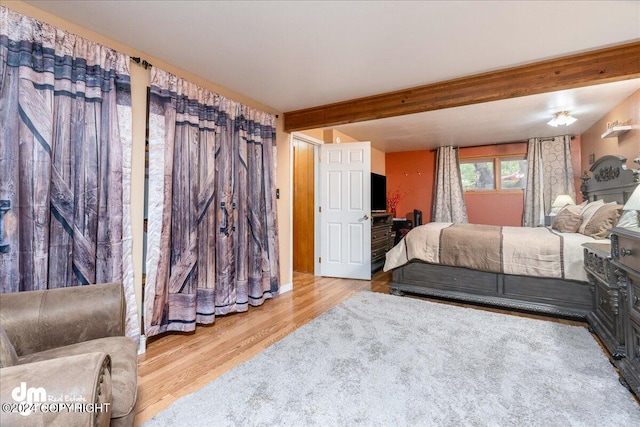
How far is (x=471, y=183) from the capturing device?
6227mm

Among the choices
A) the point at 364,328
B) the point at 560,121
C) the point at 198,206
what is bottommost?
the point at 364,328

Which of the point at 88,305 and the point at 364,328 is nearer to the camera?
the point at 88,305

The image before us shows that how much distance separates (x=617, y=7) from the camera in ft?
5.90

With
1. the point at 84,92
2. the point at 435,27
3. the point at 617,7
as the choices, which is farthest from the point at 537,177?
the point at 84,92

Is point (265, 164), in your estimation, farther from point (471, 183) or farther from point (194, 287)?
point (471, 183)

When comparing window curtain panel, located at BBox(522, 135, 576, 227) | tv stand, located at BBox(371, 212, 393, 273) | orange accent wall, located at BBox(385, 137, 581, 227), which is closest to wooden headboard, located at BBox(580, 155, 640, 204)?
window curtain panel, located at BBox(522, 135, 576, 227)

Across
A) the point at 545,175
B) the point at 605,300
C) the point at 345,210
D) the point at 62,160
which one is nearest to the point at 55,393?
the point at 62,160

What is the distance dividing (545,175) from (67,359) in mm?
6738

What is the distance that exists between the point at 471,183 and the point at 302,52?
5.24m

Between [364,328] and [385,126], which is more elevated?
[385,126]

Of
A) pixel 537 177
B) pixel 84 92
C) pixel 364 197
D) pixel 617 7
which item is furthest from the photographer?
pixel 537 177

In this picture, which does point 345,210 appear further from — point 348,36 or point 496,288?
point 348,36

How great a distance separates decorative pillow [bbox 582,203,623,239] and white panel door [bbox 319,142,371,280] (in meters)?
2.44

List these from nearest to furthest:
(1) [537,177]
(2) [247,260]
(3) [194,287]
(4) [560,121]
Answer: (3) [194,287] < (2) [247,260] < (4) [560,121] < (1) [537,177]
